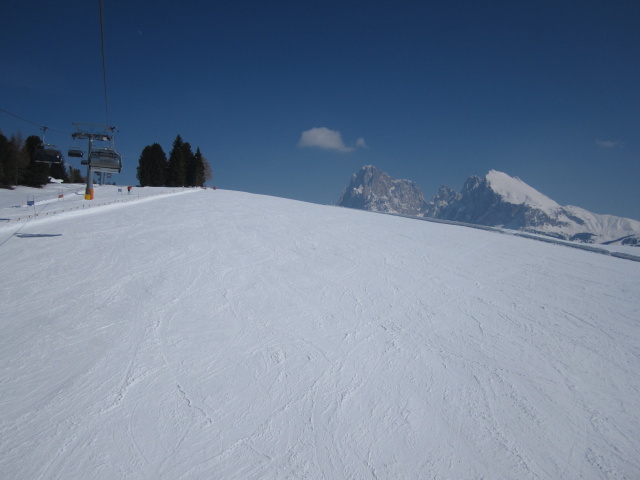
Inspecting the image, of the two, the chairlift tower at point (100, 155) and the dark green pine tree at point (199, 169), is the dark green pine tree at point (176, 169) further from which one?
the chairlift tower at point (100, 155)

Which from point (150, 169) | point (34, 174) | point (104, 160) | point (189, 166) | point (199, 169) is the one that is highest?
point (189, 166)

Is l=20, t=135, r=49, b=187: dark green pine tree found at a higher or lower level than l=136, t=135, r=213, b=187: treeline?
lower

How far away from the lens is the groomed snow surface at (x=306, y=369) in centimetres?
438

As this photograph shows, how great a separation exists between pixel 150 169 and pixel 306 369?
192 ft

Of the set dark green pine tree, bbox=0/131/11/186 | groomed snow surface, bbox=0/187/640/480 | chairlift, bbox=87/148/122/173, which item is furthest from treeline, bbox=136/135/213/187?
groomed snow surface, bbox=0/187/640/480

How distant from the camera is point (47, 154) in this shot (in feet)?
69.2

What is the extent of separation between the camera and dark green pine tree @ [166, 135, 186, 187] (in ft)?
187

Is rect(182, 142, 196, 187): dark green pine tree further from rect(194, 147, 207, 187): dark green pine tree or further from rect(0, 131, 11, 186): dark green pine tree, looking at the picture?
rect(0, 131, 11, 186): dark green pine tree

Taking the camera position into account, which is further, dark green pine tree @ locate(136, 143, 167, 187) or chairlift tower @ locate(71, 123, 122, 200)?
dark green pine tree @ locate(136, 143, 167, 187)

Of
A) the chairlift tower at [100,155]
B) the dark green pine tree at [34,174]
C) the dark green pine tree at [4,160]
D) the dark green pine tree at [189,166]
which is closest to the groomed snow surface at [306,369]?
the chairlift tower at [100,155]


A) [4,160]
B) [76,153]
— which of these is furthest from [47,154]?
[4,160]

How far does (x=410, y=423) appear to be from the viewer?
496 centimetres

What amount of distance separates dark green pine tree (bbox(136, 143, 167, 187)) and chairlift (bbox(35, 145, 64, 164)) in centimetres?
3628

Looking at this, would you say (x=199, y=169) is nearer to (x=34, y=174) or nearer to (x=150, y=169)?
(x=150, y=169)
